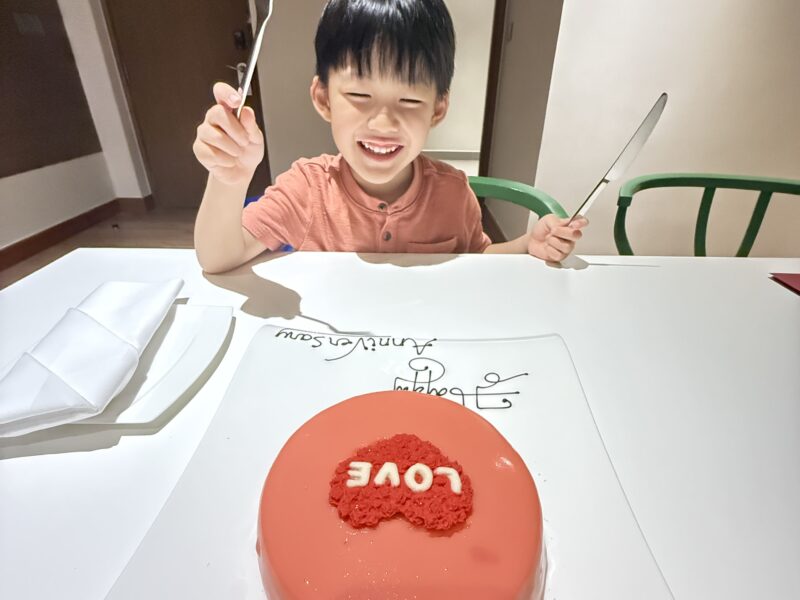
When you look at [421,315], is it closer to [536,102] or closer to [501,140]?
[536,102]

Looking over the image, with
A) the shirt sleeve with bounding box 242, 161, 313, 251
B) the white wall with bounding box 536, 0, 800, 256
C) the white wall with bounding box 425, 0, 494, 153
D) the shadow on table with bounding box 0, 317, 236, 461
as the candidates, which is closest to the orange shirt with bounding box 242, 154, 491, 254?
the shirt sleeve with bounding box 242, 161, 313, 251

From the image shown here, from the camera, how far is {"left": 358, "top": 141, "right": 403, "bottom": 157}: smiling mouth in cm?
52

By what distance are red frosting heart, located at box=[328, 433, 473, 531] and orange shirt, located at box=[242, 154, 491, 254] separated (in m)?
0.46

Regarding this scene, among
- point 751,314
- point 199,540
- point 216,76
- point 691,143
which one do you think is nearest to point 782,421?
point 751,314

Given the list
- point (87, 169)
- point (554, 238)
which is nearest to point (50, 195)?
point (87, 169)

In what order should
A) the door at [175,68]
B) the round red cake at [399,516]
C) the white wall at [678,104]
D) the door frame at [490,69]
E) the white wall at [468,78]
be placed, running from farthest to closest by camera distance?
1. the door at [175,68]
2. the white wall at [468,78]
3. the door frame at [490,69]
4. the white wall at [678,104]
5. the round red cake at [399,516]

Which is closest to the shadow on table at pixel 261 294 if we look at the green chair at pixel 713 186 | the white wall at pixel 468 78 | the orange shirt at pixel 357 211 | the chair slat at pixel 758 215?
the orange shirt at pixel 357 211

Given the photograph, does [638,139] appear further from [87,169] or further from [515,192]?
[87,169]

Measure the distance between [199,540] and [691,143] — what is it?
1.78 meters

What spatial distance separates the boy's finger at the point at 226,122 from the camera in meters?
0.43

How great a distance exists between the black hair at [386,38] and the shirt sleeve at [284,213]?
0.21 m

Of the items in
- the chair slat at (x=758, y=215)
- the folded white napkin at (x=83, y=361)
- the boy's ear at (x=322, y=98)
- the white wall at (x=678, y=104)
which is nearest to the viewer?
the folded white napkin at (x=83, y=361)

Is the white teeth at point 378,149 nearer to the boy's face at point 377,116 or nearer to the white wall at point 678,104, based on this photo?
the boy's face at point 377,116

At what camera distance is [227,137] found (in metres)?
0.44
